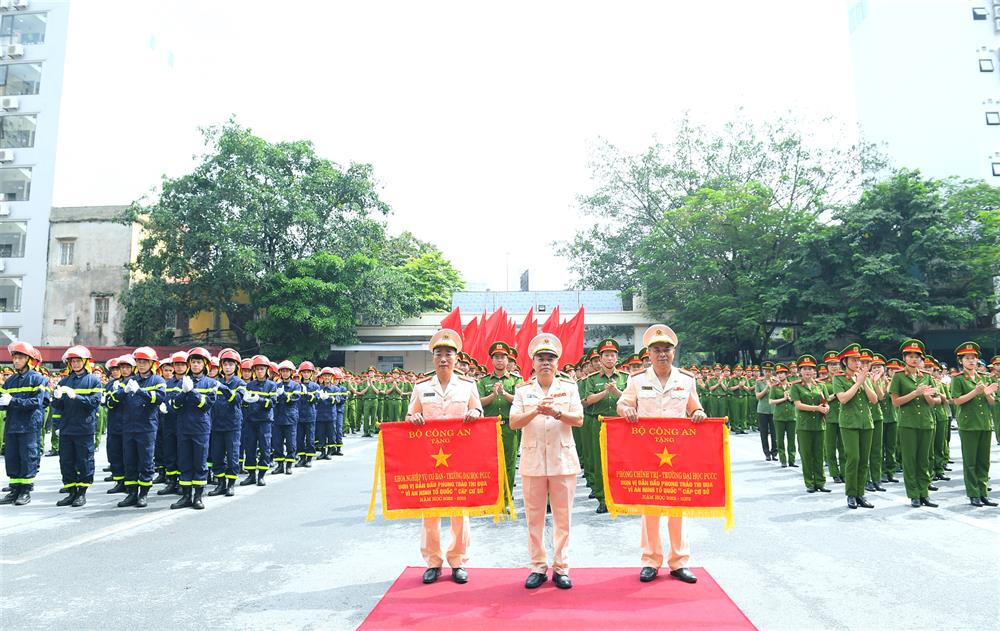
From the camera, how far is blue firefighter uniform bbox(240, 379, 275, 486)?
9.75m

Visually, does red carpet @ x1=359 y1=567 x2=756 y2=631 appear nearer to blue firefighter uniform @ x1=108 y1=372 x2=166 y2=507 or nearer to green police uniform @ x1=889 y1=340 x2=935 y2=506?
green police uniform @ x1=889 y1=340 x2=935 y2=506

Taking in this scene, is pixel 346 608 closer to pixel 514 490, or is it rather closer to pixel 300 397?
pixel 514 490

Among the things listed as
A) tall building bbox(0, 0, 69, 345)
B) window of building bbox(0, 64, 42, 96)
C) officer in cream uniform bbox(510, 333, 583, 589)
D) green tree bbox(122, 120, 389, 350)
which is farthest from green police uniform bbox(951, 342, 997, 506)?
window of building bbox(0, 64, 42, 96)

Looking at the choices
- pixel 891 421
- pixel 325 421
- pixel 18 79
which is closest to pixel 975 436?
pixel 891 421

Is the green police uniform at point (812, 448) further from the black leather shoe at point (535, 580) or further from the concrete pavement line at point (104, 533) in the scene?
the concrete pavement line at point (104, 533)

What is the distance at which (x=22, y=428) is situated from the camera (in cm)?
831

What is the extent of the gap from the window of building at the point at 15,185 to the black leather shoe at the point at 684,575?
3680 cm

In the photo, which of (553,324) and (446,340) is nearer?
(446,340)

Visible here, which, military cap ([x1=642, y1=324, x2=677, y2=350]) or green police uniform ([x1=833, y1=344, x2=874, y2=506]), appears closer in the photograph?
military cap ([x1=642, y1=324, x2=677, y2=350])

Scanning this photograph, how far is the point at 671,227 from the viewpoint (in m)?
32.9

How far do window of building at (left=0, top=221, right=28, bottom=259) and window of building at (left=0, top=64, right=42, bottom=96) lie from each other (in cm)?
647

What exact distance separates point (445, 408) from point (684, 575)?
7.18ft

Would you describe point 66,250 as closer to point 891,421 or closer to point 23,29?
point 23,29

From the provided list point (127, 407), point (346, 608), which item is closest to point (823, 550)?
point (346, 608)
